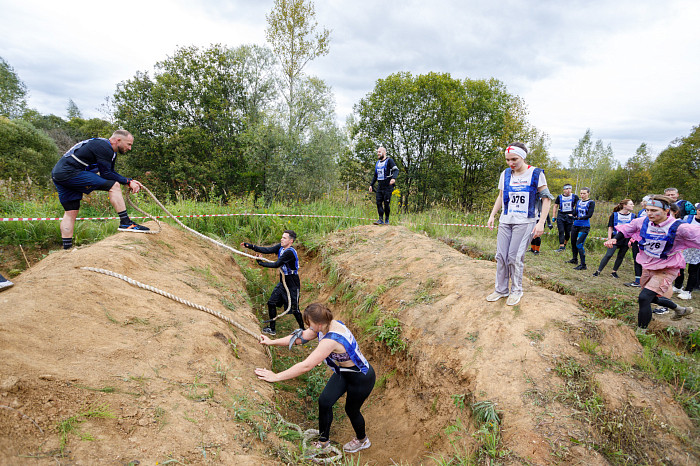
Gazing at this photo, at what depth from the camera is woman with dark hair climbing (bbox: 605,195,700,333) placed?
162 inches

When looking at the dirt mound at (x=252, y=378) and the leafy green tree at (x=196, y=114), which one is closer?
the dirt mound at (x=252, y=378)

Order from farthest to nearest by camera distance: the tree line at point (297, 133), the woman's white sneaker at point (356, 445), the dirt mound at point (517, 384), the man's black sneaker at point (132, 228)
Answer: the tree line at point (297, 133)
the man's black sneaker at point (132, 228)
the woman's white sneaker at point (356, 445)
the dirt mound at point (517, 384)

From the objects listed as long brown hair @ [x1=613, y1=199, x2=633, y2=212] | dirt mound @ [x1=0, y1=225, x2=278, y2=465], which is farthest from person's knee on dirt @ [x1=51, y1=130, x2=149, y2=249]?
long brown hair @ [x1=613, y1=199, x2=633, y2=212]

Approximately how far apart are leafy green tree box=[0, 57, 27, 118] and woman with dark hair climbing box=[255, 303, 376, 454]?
3574cm

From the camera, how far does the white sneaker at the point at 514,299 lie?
→ 399 cm

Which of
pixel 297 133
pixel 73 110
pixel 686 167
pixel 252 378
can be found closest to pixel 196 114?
pixel 297 133

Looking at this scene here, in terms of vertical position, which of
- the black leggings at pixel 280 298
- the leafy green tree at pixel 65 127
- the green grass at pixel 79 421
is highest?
the leafy green tree at pixel 65 127

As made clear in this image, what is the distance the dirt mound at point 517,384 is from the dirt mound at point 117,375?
69.8 inches

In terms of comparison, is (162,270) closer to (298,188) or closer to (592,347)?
(592,347)

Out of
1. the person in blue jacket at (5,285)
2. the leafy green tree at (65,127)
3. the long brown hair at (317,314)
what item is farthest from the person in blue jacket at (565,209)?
the leafy green tree at (65,127)

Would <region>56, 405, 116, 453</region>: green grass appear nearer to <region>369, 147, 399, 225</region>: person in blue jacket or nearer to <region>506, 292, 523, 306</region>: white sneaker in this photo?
<region>506, 292, 523, 306</region>: white sneaker

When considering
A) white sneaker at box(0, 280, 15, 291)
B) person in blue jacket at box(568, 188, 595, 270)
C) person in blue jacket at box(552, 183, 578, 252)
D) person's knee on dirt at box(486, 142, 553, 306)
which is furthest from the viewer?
person in blue jacket at box(552, 183, 578, 252)

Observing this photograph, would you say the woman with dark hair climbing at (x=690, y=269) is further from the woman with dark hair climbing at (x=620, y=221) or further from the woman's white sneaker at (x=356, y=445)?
the woman's white sneaker at (x=356, y=445)

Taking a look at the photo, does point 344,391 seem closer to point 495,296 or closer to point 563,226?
point 495,296
